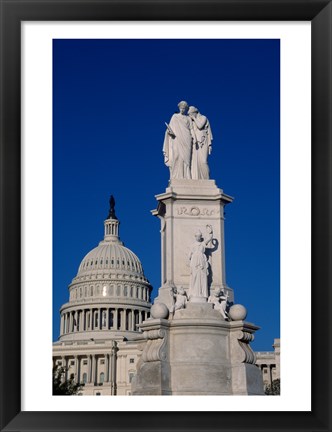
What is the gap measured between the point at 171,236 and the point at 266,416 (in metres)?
13.0

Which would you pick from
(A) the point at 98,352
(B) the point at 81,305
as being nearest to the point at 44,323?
(A) the point at 98,352

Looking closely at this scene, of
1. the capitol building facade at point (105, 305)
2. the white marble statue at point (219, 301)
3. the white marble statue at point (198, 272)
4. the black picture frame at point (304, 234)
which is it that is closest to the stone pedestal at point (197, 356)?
the white marble statue at point (219, 301)

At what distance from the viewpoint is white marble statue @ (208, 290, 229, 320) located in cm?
2461

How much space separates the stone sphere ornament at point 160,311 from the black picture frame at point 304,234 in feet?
33.6

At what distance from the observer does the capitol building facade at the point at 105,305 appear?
124438 millimetres

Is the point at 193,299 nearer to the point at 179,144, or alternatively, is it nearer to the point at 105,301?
the point at 179,144

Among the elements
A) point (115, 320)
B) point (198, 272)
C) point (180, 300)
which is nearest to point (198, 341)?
point (180, 300)

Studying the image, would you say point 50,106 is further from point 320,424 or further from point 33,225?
point 320,424

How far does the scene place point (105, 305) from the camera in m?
138

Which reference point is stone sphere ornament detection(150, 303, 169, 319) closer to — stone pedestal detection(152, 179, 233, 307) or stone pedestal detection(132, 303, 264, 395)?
stone pedestal detection(132, 303, 264, 395)

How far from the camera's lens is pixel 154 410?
45.3 ft

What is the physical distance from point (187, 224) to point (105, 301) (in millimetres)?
110815

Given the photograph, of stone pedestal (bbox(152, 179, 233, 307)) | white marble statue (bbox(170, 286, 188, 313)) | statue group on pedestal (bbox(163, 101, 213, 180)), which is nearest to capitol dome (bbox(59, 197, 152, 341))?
statue group on pedestal (bbox(163, 101, 213, 180))

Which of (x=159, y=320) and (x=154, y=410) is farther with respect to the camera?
(x=159, y=320)
